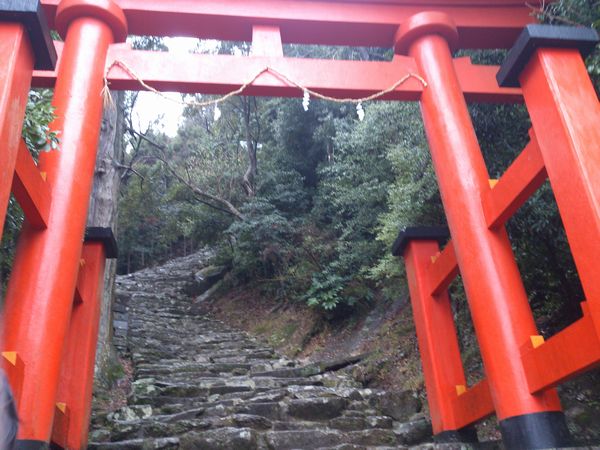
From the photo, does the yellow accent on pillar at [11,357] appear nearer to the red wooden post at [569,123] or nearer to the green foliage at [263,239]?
the red wooden post at [569,123]

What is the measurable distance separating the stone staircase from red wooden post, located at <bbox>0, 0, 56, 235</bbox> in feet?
8.11

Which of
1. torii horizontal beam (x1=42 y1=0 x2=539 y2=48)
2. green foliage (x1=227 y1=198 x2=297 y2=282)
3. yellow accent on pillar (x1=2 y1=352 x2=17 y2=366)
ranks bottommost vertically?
yellow accent on pillar (x1=2 y1=352 x2=17 y2=366)

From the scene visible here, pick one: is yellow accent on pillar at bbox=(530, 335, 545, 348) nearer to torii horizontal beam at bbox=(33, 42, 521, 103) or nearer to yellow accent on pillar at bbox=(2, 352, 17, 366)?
torii horizontal beam at bbox=(33, 42, 521, 103)

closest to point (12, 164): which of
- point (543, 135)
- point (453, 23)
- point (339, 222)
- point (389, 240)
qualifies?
point (543, 135)

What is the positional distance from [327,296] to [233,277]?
17.2ft

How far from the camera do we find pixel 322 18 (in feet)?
15.0

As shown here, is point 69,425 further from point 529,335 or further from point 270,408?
point 529,335

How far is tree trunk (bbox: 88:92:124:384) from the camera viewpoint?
7.31 m

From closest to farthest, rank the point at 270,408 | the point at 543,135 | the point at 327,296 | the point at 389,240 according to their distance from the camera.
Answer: the point at 543,135 → the point at 270,408 → the point at 389,240 → the point at 327,296

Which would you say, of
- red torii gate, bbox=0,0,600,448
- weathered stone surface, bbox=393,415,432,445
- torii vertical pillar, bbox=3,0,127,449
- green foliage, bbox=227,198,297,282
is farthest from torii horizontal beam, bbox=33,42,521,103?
green foliage, bbox=227,198,297,282

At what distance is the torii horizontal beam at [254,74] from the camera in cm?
414

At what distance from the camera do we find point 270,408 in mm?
4812

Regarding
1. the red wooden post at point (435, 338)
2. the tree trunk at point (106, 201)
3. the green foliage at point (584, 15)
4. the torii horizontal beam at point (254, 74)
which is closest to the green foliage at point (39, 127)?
the torii horizontal beam at point (254, 74)

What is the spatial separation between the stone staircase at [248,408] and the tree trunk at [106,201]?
2.23 ft
